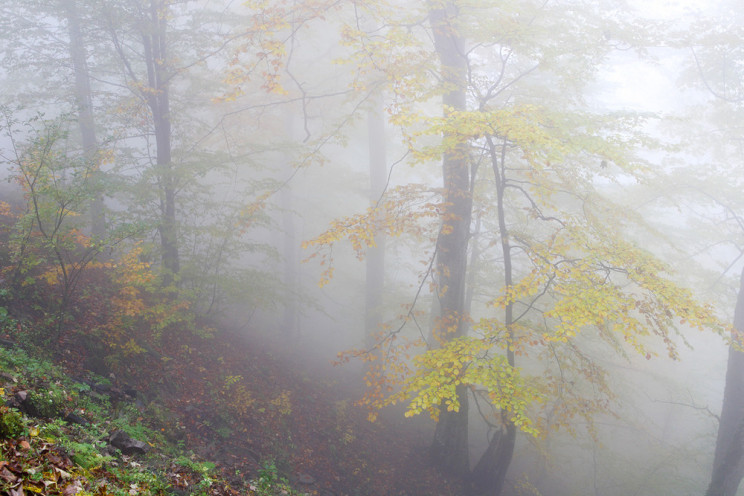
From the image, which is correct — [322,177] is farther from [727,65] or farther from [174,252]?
[727,65]

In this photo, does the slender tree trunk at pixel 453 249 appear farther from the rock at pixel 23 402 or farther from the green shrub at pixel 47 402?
the rock at pixel 23 402

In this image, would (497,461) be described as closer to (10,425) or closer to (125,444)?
(125,444)

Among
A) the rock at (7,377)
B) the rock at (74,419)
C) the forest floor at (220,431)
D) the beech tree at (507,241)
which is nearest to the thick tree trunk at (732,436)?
the beech tree at (507,241)

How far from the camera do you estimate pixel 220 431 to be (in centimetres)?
658

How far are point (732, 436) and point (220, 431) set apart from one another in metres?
10.8

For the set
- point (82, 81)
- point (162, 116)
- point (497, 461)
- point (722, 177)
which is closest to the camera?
point (497, 461)

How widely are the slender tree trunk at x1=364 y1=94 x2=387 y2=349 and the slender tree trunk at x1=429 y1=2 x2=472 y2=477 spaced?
471 centimetres

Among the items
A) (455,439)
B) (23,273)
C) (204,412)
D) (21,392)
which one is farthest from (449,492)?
(23,273)

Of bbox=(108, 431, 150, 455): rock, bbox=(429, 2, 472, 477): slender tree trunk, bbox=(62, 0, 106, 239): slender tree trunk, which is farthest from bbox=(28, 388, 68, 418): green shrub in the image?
bbox=(62, 0, 106, 239): slender tree trunk

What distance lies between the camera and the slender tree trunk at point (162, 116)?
8.95 meters

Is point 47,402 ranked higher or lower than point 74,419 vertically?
higher

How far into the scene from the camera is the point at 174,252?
940 centimetres

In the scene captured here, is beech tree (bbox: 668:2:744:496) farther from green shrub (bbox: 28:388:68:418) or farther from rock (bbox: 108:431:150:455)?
green shrub (bbox: 28:388:68:418)

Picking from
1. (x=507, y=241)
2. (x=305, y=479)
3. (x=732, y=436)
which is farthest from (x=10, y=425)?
(x=732, y=436)
